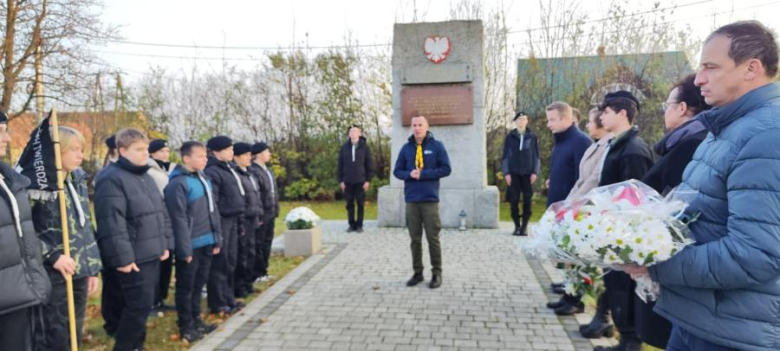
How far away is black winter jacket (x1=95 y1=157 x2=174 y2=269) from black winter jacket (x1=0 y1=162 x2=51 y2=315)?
2.28ft

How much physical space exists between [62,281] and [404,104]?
7467 mm

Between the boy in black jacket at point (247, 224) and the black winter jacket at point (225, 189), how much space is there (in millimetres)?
353

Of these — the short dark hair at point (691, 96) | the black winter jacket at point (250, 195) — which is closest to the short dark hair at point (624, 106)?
the short dark hair at point (691, 96)

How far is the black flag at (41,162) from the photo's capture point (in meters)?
3.13

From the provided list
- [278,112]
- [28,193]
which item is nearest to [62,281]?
[28,193]

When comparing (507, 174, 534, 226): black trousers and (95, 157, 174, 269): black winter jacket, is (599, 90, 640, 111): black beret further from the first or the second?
(507, 174, 534, 226): black trousers

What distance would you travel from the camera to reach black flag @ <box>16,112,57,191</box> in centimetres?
313

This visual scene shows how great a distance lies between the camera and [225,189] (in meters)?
4.96

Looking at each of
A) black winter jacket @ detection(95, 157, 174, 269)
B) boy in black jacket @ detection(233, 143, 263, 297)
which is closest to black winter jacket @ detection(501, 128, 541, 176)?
boy in black jacket @ detection(233, 143, 263, 297)

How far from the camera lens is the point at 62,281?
335 centimetres

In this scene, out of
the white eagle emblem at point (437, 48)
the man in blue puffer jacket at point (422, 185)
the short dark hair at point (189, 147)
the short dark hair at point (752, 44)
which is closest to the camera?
the short dark hair at point (752, 44)

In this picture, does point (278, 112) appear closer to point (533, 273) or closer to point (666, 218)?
point (533, 273)

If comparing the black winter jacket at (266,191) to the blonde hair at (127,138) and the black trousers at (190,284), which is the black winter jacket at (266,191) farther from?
the blonde hair at (127,138)

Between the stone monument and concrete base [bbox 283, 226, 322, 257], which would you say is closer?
concrete base [bbox 283, 226, 322, 257]
